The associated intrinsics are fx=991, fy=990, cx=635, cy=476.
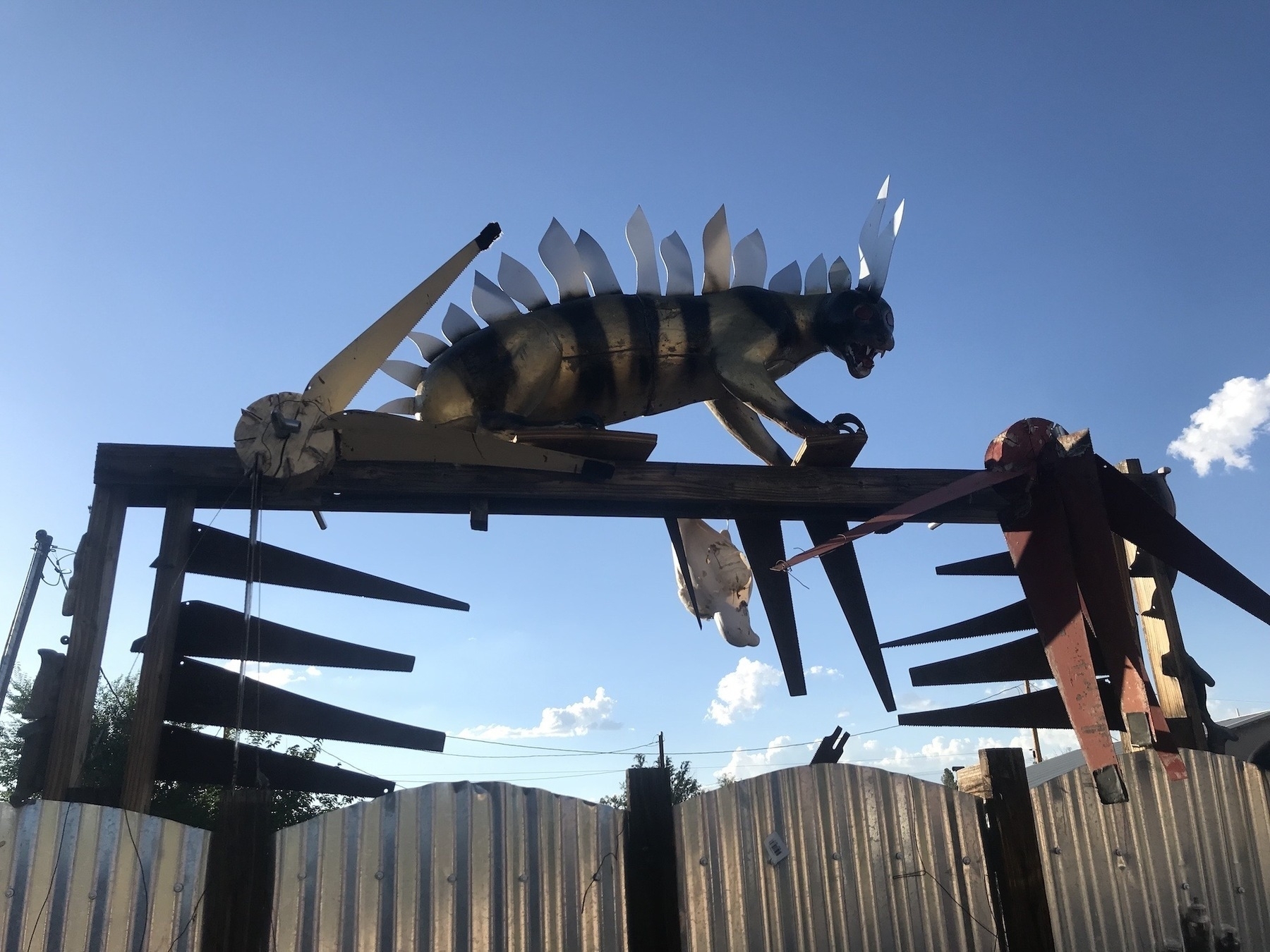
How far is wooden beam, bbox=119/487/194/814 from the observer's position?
407 cm

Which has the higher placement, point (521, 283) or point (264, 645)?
point (521, 283)

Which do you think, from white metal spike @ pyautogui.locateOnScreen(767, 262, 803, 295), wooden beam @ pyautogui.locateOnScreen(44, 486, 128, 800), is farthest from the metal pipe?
white metal spike @ pyautogui.locateOnScreen(767, 262, 803, 295)

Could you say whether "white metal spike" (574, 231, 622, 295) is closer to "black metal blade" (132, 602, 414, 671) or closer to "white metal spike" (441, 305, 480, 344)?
"white metal spike" (441, 305, 480, 344)

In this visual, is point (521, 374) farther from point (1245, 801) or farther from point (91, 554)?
point (1245, 801)

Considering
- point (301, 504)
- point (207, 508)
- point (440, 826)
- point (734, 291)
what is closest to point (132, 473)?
point (207, 508)

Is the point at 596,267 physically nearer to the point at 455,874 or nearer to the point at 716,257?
the point at 716,257

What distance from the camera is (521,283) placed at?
5.61m

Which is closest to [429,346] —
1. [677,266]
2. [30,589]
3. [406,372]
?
[406,372]

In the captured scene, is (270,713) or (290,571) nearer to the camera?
(270,713)

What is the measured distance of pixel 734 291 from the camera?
5.81 m

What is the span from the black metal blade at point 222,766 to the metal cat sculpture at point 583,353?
1209mm

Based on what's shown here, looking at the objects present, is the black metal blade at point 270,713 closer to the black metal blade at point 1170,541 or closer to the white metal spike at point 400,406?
the white metal spike at point 400,406

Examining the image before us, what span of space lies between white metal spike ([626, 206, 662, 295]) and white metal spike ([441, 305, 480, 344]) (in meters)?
0.96

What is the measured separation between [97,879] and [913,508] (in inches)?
145
